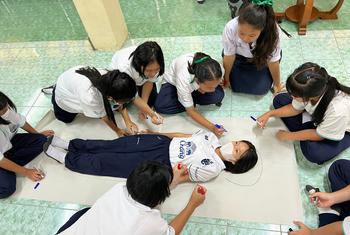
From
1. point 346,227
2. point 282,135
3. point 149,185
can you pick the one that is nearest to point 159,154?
point 149,185

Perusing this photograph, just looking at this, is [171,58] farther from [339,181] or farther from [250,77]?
[339,181]

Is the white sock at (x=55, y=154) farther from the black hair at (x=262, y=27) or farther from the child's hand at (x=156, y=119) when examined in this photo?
the black hair at (x=262, y=27)

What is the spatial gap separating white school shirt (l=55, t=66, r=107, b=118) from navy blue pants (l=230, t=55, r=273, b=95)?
3.01ft

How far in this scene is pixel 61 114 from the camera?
204 cm

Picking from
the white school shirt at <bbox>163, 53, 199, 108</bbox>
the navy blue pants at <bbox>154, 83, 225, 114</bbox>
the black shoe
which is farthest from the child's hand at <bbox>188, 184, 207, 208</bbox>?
the black shoe

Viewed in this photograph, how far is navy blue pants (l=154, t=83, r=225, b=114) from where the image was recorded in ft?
6.67

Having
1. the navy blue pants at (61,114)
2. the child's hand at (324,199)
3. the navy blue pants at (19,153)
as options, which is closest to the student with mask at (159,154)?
the navy blue pants at (19,153)

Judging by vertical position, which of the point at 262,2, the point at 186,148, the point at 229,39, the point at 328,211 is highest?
the point at 262,2

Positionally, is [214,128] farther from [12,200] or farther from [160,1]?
[160,1]

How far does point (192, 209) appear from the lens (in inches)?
61.2

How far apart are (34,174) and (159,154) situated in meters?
0.79

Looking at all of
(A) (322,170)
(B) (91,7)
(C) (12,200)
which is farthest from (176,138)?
(B) (91,7)

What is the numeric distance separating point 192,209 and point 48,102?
1478mm

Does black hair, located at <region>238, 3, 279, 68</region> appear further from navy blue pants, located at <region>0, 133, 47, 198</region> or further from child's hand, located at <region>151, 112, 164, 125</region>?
navy blue pants, located at <region>0, 133, 47, 198</region>
